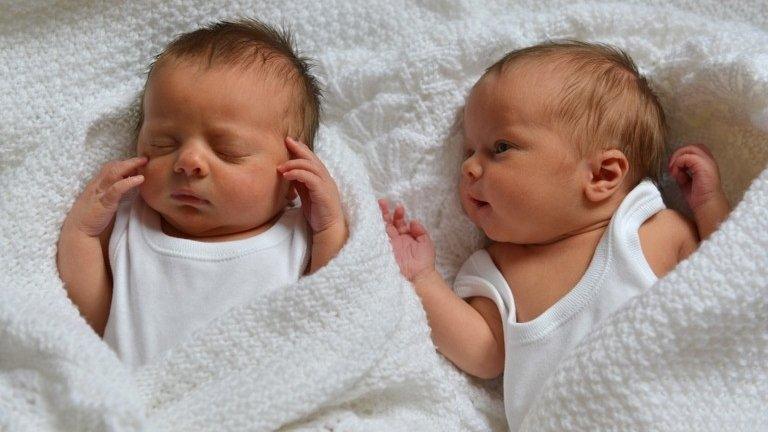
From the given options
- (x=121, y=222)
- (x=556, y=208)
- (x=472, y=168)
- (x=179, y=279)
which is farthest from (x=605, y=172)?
(x=121, y=222)

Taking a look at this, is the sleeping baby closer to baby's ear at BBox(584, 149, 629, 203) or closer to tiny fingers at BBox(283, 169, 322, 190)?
tiny fingers at BBox(283, 169, 322, 190)

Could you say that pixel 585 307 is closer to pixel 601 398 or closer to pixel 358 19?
pixel 601 398

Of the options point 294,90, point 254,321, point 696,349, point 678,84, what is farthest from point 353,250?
point 678,84

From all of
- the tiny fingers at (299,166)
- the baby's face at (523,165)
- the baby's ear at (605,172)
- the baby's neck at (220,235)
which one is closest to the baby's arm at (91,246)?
the baby's neck at (220,235)

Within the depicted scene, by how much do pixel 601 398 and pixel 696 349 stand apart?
0.17 m

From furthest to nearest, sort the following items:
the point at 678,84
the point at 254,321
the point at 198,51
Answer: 1. the point at 678,84
2. the point at 198,51
3. the point at 254,321

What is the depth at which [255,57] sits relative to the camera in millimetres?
1440

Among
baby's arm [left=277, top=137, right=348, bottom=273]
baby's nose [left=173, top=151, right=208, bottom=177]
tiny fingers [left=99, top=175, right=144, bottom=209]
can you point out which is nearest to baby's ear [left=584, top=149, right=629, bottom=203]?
baby's arm [left=277, top=137, right=348, bottom=273]

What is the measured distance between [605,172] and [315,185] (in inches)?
20.4

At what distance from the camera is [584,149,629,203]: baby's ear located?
1456 millimetres

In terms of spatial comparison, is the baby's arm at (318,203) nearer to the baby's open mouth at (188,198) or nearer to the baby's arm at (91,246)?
the baby's open mouth at (188,198)

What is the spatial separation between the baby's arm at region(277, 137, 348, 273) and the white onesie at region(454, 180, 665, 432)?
1.10 feet

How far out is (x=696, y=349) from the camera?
1.29 m

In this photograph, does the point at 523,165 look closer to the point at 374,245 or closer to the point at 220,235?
the point at 374,245
